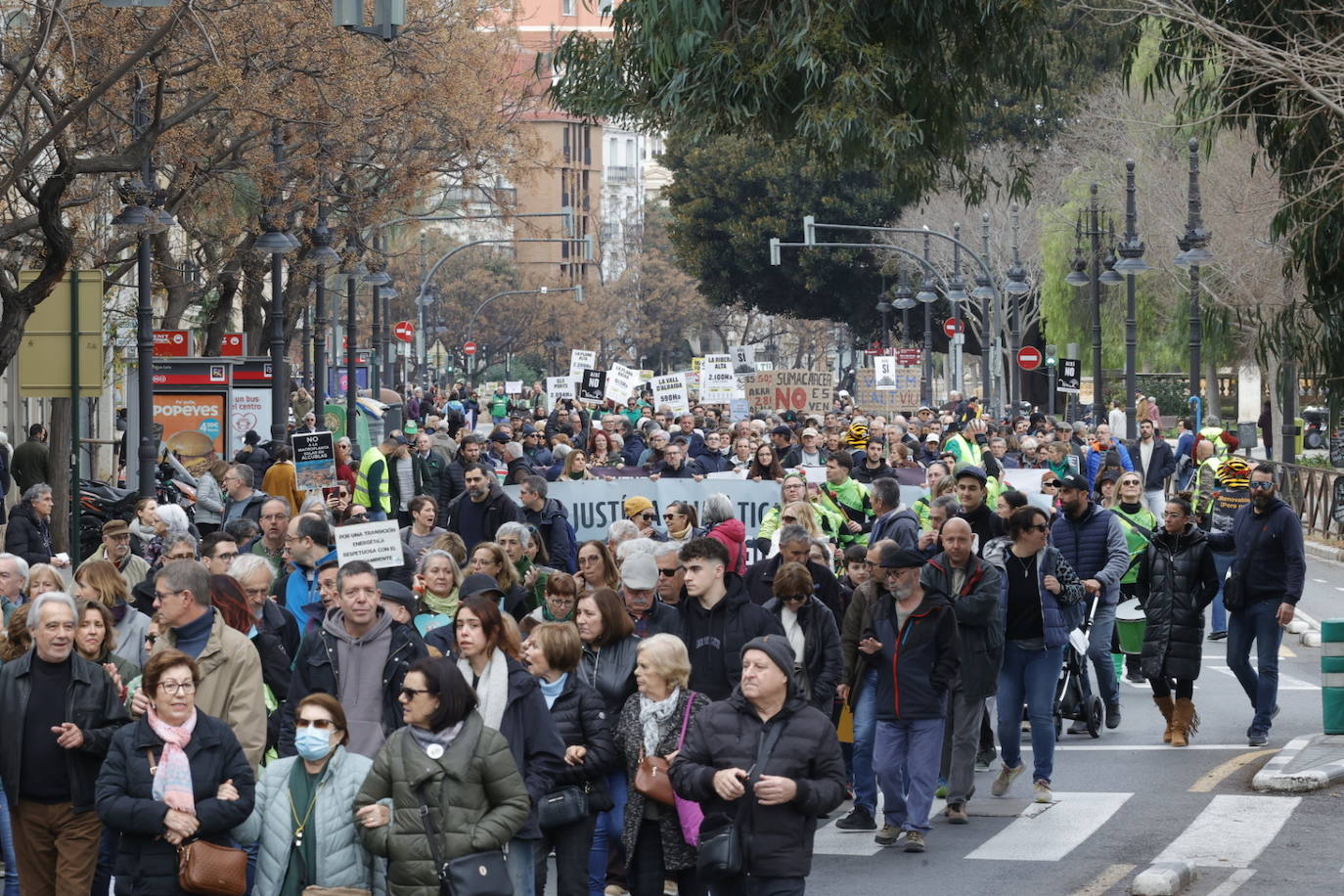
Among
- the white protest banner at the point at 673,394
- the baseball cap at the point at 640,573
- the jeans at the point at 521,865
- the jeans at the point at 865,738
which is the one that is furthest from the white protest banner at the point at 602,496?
the white protest banner at the point at 673,394

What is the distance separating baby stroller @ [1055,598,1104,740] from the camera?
561 inches

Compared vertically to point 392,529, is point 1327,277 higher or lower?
higher

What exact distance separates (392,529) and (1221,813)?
497 centimetres

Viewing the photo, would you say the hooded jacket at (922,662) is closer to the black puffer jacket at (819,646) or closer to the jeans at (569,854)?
the black puffer jacket at (819,646)

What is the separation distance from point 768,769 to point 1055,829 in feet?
14.7

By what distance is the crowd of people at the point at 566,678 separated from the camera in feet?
24.1

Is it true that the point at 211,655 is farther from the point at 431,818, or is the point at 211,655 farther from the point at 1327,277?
the point at 1327,277

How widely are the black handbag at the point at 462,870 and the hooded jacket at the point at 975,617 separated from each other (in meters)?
4.67

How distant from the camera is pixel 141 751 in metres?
7.61

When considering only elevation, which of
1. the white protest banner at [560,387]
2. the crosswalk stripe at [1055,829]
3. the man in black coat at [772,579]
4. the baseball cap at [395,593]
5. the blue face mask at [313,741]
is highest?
the white protest banner at [560,387]

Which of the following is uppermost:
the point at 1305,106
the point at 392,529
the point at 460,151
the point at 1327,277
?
the point at 460,151

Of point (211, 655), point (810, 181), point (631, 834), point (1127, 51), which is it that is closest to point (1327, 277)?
point (1127, 51)

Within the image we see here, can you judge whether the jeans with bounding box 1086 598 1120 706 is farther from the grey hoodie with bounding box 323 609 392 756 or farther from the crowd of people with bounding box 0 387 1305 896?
the grey hoodie with bounding box 323 609 392 756

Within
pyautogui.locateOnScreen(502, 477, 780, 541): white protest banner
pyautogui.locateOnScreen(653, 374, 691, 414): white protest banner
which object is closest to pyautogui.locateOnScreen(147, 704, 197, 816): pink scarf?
pyautogui.locateOnScreen(502, 477, 780, 541): white protest banner
